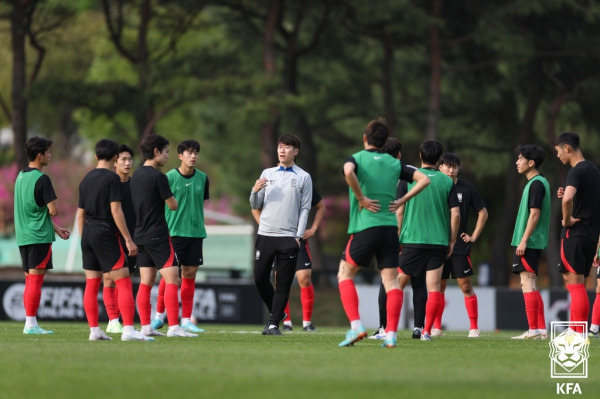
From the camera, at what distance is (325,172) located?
47625 mm

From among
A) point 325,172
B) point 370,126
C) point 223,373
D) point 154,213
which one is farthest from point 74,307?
point 325,172

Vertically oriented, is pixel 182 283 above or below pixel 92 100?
below

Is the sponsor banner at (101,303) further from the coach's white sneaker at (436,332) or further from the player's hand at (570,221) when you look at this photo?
the player's hand at (570,221)

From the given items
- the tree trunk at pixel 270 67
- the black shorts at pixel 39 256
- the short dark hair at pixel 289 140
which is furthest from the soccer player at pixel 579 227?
the tree trunk at pixel 270 67

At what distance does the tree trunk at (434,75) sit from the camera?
115 feet

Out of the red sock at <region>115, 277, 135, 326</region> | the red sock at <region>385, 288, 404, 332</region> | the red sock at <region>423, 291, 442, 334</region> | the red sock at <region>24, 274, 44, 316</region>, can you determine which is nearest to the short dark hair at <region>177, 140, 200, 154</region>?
the red sock at <region>24, 274, 44, 316</region>

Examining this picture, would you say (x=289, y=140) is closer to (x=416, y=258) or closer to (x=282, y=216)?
(x=282, y=216)

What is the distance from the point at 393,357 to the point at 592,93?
2683 cm

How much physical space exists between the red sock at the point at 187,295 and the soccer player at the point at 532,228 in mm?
4004

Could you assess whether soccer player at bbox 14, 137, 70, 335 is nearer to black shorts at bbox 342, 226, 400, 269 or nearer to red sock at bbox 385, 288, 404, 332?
black shorts at bbox 342, 226, 400, 269

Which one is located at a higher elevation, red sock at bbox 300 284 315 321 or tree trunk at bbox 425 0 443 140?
tree trunk at bbox 425 0 443 140

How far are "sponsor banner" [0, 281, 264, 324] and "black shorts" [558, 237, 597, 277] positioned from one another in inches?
495

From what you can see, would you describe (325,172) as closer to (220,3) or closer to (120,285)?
(220,3)

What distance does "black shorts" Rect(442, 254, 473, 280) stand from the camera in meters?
15.7
